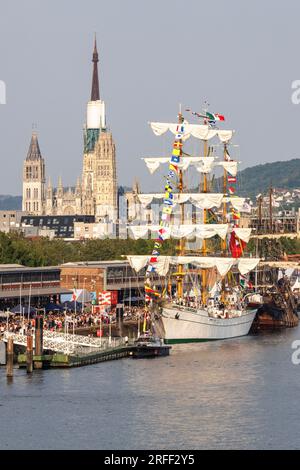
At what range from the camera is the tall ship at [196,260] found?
108 m

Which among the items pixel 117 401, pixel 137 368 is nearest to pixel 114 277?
pixel 137 368

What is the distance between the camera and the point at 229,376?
84.4m

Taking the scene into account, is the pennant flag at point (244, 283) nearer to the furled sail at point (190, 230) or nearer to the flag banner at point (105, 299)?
the furled sail at point (190, 230)

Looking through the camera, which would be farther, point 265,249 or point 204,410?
point 265,249

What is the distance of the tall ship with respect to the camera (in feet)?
356

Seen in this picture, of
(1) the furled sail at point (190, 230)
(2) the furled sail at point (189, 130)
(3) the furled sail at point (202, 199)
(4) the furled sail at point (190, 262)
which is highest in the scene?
(2) the furled sail at point (189, 130)

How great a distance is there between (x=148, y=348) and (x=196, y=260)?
2505 cm

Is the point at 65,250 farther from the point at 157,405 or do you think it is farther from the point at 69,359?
the point at 157,405

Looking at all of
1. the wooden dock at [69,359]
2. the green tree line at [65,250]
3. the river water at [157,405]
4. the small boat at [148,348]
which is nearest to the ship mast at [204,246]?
the green tree line at [65,250]

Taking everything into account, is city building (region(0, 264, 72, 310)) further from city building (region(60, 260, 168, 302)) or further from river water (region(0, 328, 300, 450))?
river water (region(0, 328, 300, 450))

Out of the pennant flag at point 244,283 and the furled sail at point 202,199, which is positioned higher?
the furled sail at point 202,199

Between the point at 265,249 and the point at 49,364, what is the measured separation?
108745 millimetres

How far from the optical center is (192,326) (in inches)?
4284
